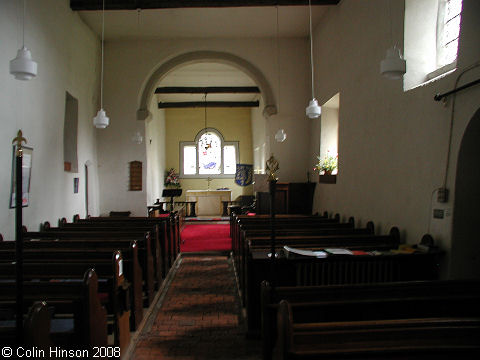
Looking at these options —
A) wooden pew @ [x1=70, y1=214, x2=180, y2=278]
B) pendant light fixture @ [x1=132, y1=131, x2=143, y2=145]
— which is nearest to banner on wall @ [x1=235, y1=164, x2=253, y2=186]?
pendant light fixture @ [x1=132, y1=131, x2=143, y2=145]

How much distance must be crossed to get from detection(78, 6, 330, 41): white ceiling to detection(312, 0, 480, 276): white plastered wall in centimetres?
102

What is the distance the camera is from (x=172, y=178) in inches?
577

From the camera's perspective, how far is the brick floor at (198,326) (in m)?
2.99

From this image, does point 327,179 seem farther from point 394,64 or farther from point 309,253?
point 394,64

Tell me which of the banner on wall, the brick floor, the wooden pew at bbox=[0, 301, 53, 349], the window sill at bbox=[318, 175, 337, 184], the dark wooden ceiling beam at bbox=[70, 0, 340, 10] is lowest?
the brick floor

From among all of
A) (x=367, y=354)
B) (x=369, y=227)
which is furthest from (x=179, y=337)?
(x=369, y=227)

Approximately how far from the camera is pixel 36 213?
5.31 metres

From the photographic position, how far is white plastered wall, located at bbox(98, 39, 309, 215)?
845 centimetres

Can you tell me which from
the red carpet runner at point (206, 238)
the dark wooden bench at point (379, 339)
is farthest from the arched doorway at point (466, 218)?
the red carpet runner at point (206, 238)

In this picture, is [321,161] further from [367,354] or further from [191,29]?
[367,354]

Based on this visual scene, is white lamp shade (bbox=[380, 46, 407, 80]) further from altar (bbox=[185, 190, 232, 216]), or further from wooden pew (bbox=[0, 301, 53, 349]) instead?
altar (bbox=[185, 190, 232, 216])

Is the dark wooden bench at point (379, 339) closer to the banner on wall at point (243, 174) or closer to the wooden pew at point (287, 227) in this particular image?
the wooden pew at point (287, 227)

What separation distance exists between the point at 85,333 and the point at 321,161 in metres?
6.05

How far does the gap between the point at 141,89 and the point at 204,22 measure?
219cm
